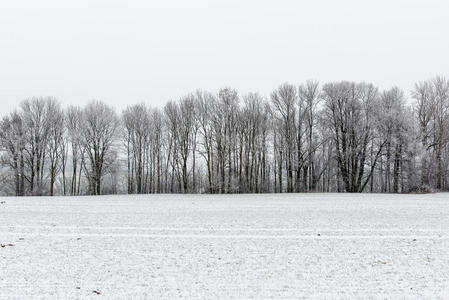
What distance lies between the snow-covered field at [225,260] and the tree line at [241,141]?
31199 millimetres

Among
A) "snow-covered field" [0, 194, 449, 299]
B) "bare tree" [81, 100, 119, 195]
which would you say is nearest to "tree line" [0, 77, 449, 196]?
"bare tree" [81, 100, 119, 195]

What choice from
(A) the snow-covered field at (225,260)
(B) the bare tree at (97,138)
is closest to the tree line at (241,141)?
(B) the bare tree at (97,138)

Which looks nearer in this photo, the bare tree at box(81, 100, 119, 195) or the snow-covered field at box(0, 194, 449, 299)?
the snow-covered field at box(0, 194, 449, 299)

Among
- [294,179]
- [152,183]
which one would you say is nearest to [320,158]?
[294,179]

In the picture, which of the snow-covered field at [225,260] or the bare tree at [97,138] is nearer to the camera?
the snow-covered field at [225,260]

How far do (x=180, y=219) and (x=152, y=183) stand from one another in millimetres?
41621

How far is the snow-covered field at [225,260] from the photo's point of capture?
480 centimetres

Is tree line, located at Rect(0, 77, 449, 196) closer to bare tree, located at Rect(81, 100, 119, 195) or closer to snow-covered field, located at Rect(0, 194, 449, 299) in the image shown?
bare tree, located at Rect(81, 100, 119, 195)

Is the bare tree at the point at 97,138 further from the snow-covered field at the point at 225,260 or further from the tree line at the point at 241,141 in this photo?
the snow-covered field at the point at 225,260

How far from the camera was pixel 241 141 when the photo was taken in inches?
1763

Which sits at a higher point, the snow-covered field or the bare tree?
the bare tree

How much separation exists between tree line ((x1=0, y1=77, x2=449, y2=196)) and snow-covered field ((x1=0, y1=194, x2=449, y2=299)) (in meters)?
31.2

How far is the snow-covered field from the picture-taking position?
4.80 m

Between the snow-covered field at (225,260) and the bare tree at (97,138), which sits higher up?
the bare tree at (97,138)
